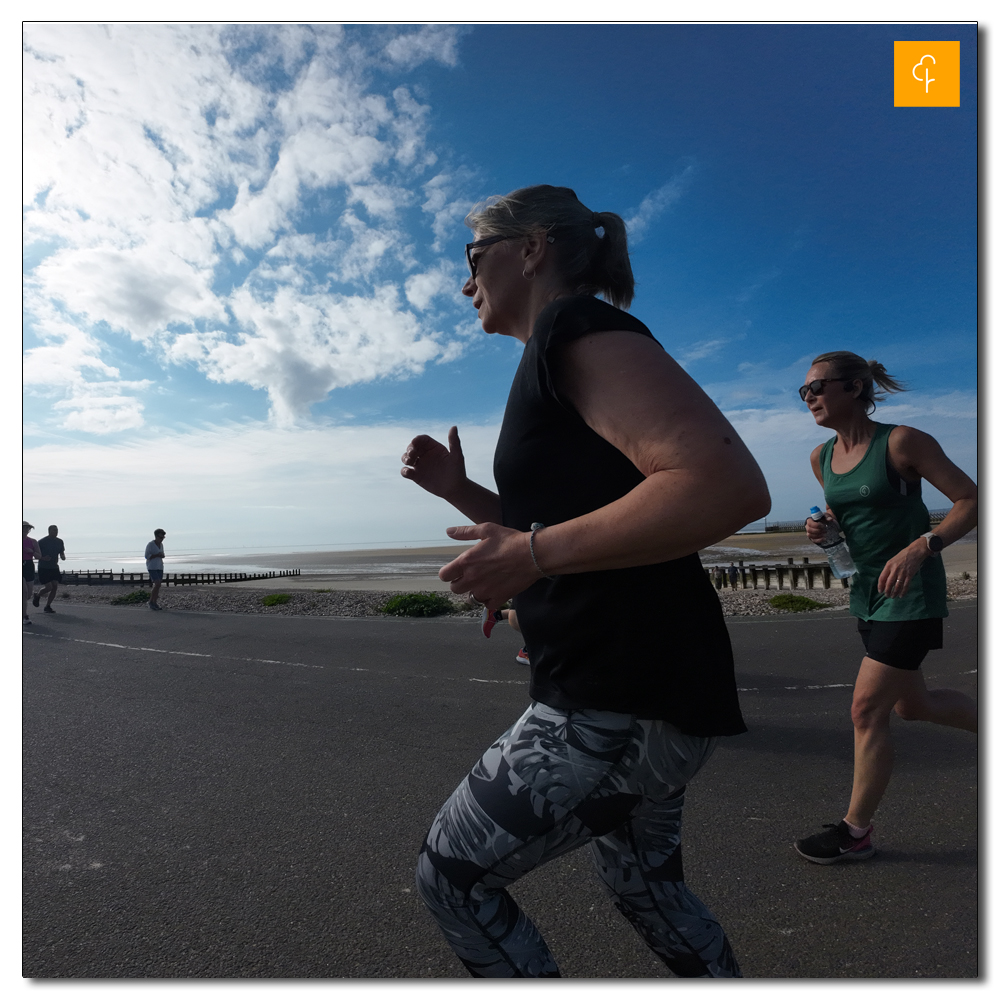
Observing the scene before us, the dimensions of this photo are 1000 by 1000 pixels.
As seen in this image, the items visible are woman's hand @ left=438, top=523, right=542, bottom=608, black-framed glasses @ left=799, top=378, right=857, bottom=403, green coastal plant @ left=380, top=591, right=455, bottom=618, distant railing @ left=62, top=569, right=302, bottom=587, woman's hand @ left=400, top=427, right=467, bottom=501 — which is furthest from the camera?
distant railing @ left=62, top=569, right=302, bottom=587

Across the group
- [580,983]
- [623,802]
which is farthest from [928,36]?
[580,983]

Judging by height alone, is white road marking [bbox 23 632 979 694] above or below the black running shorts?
below

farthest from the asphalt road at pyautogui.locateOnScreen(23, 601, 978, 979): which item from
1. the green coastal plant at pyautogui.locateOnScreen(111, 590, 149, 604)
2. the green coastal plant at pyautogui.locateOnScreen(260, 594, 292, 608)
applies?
the green coastal plant at pyautogui.locateOnScreen(111, 590, 149, 604)

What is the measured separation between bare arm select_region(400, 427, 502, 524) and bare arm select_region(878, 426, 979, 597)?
156cm

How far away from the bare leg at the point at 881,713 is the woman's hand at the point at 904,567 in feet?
1.02

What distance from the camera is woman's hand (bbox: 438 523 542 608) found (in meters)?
1.05

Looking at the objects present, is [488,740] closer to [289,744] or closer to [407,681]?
[289,744]

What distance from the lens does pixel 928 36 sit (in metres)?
2.00

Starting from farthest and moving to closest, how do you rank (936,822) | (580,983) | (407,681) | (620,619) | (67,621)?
(67,621)
(407,681)
(936,822)
(580,983)
(620,619)

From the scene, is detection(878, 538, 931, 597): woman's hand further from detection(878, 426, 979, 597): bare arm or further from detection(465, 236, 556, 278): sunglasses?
detection(465, 236, 556, 278): sunglasses

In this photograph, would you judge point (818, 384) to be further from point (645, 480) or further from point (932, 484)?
point (645, 480)

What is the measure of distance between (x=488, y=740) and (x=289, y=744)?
1289mm

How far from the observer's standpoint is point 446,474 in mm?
1692

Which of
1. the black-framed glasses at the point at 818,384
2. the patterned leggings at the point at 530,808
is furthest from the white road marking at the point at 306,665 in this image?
the patterned leggings at the point at 530,808
